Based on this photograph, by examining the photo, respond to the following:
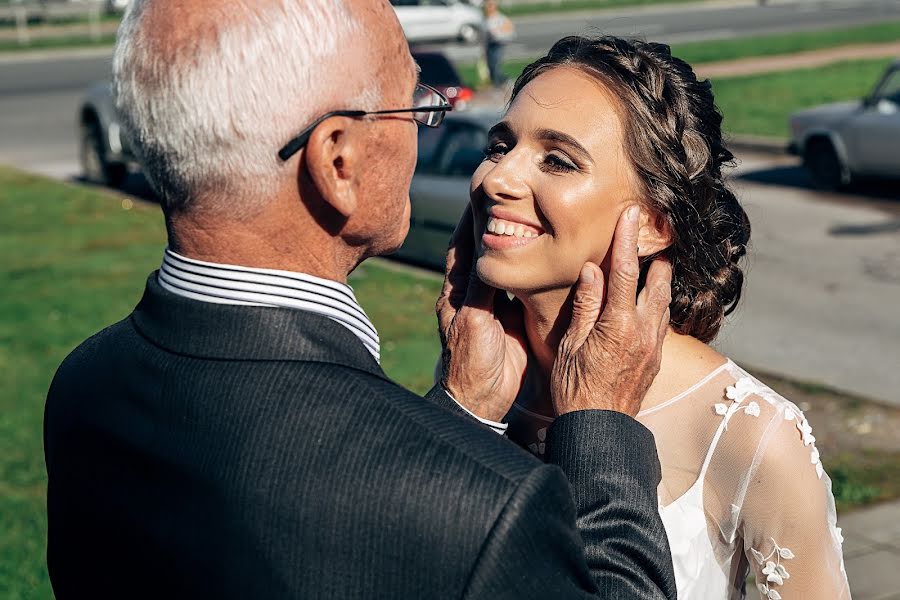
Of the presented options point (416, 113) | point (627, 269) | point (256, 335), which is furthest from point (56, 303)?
point (256, 335)

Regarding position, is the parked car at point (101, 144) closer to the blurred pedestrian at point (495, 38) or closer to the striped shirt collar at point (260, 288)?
the blurred pedestrian at point (495, 38)

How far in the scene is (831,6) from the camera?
40.2 meters

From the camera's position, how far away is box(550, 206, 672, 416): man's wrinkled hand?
7.65ft

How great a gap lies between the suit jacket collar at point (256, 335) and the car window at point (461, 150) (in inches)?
370

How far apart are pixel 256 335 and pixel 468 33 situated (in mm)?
33245

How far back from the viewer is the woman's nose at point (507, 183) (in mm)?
2820

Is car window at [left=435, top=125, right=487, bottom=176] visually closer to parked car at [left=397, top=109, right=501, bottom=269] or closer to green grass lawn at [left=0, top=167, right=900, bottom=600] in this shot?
parked car at [left=397, top=109, right=501, bottom=269]

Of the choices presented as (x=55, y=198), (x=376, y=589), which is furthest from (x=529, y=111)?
(x=55, y=198)

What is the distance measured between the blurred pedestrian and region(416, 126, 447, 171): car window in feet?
38.4

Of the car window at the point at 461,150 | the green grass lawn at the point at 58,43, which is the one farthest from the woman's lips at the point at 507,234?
the green grass lawn at the point at 58,43

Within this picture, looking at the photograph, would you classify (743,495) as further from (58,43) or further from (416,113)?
(58,43)

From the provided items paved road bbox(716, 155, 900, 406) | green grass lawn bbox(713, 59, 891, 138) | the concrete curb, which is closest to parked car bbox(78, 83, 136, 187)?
paved road bbox(716, 155, 900, 406)

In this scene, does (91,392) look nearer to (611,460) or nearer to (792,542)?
(611,460)

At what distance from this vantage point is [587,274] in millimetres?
2592
